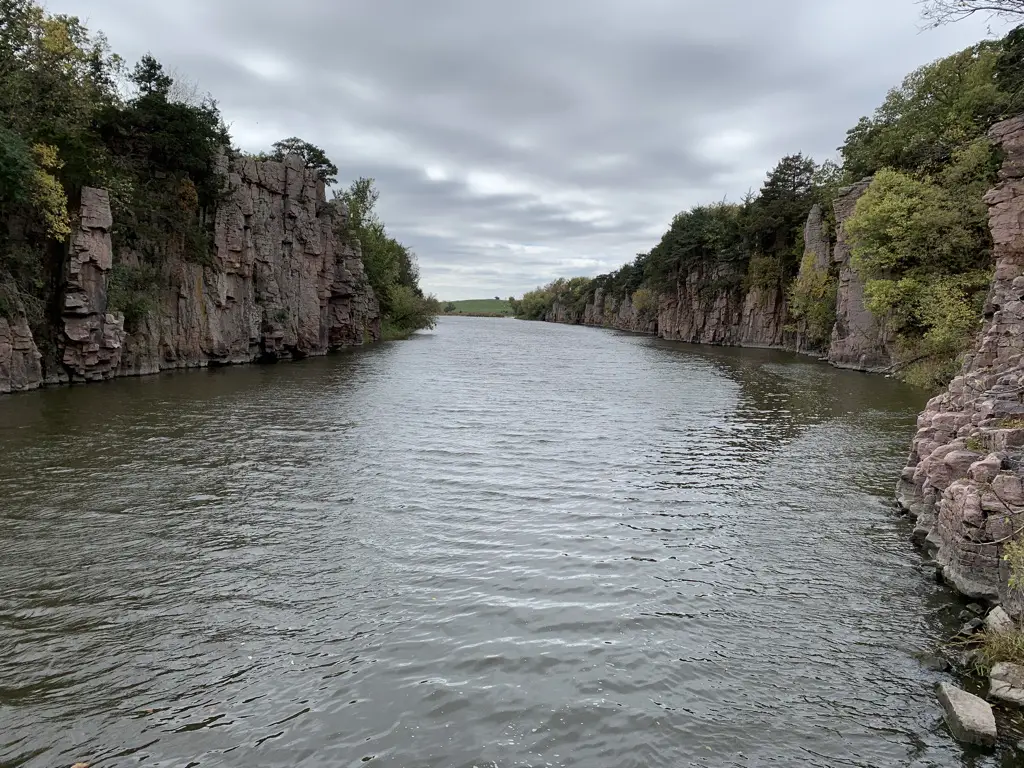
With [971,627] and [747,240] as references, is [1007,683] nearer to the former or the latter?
[971,627]

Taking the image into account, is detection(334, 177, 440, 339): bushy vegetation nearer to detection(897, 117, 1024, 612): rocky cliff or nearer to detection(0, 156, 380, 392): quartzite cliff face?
detection(0, 156, 380, 392): quartzite cliff face

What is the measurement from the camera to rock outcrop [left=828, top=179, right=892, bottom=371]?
1729 inches

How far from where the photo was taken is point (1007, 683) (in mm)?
6824

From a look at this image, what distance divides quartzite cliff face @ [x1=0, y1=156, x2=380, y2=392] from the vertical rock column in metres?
0.05

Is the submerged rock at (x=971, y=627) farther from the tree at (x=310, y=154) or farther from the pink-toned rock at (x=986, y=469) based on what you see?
the tree at (x=310, y=154)

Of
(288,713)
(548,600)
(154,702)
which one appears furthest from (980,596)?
(154,702)

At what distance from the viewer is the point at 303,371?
4053cm

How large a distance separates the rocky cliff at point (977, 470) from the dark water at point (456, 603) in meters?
0.72

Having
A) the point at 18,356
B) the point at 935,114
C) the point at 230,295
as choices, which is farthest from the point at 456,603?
the point at 935,114

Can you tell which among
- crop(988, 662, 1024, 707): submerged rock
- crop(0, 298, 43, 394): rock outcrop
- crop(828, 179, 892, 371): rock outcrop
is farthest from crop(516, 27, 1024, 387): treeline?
crop(0, 298, 43, 394): rock outcrop

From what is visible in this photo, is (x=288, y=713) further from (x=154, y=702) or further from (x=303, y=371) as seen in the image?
(x=303, y=371)

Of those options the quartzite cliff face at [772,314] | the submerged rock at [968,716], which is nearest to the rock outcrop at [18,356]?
the submerged rock at [968,716]

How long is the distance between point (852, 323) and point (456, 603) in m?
46.5

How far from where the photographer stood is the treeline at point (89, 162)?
26750 mm
